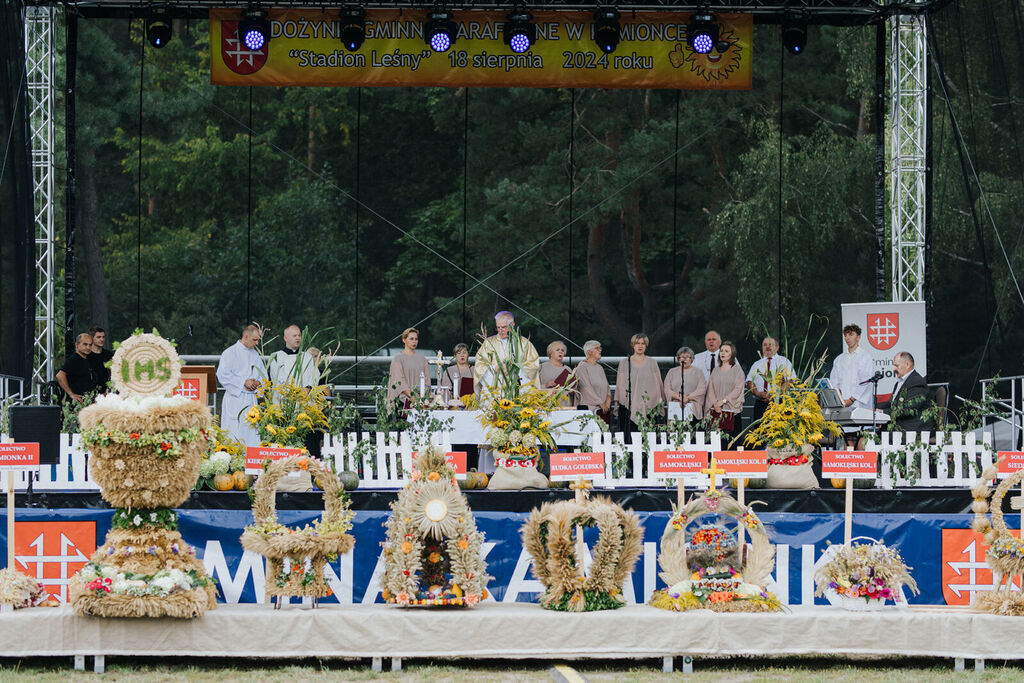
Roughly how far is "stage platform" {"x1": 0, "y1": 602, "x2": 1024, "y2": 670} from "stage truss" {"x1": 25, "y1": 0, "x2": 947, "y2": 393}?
22.8ft

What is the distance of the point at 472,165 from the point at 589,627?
67.9 ft

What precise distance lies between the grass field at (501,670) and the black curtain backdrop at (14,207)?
18.6 ft

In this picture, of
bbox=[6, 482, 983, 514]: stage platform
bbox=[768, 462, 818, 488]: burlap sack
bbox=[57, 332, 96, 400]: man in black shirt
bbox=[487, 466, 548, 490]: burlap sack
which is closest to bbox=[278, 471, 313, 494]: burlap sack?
bbox=[6, 482, 983, 514]: stage platform

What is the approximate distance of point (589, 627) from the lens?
7094mm

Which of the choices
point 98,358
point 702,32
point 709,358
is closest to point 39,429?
point 98,358

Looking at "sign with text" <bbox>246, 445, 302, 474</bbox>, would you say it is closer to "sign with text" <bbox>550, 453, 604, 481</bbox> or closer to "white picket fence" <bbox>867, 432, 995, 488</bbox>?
"sign with text" <bbox>550, 453, 604, 481</bbox>

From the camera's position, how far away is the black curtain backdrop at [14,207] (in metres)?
12.2

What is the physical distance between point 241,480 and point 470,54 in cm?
601

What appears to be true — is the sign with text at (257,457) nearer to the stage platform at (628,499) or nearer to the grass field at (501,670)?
the stage platform at (628,499)

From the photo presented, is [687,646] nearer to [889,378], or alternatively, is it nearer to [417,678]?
[417,678]

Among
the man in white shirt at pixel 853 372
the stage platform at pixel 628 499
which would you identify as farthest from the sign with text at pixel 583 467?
the man in white shirt at pixel 853 372

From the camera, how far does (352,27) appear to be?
1367 centimetres

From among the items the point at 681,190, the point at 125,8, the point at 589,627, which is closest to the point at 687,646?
the point at 589,627

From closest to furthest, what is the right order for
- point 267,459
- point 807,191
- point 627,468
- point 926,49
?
point 267,459, point 627,468, point 926,49, point 807,191
